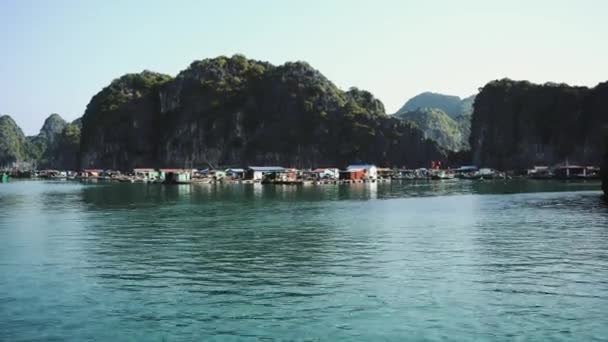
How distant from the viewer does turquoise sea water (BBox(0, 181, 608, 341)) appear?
65.2 feet

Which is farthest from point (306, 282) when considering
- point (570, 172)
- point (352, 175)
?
→ point (570, 172)

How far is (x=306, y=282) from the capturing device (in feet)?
88.1

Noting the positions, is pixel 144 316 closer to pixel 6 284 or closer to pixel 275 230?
pixel 6 284

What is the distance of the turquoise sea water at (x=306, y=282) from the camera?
19.9m

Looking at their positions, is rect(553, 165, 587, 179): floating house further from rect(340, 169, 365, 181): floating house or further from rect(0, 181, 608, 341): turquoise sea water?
rect(0, 181, 608, 341): turquoise sea water

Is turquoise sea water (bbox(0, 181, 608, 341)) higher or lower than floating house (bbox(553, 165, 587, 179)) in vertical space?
lower

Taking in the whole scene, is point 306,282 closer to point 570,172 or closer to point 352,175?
point 352,175

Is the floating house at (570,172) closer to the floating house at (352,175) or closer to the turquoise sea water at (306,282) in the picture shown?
the floating house at (352,175)

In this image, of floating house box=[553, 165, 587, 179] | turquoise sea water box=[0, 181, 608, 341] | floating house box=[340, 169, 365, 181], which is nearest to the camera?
Answer: turquoise sea water box=[0, 181, 608, 341]

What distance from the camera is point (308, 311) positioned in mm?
21781

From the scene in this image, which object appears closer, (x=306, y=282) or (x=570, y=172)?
(x=306, y=282)

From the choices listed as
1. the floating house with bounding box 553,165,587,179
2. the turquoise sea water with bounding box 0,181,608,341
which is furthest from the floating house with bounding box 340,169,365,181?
the turquoise sea water with bounding box 0,181,608,341

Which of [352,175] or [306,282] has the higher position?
[352,175]

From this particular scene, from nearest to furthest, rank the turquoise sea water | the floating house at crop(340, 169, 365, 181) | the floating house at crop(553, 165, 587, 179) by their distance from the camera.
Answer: the turquoise sea water
the floating house at crop(553, 165, 587, 179)
the floating house at crop(340, 169, 365, 181)
